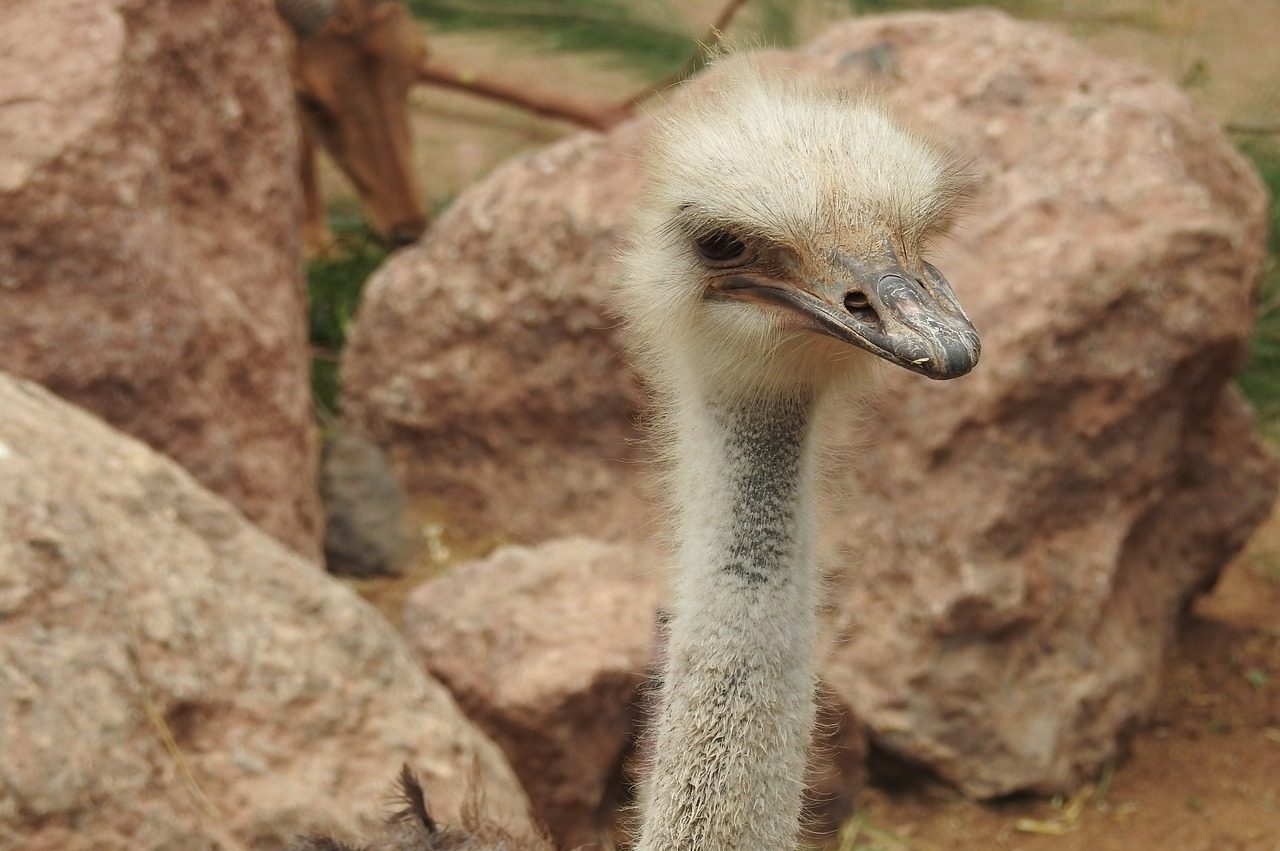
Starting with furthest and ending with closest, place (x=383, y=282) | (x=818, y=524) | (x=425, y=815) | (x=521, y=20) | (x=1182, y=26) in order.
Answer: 1. (x=521, y=20)
2. (x=1182, y=26)
3. (x=383, y=282)
4. (x=425, y=815)
5. (x=818, y=524)

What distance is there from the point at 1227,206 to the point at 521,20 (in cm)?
302

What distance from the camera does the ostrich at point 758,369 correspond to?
1806 mm

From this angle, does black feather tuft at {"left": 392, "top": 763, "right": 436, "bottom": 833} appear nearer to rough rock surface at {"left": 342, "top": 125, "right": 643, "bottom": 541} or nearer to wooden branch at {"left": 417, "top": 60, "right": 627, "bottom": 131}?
rough rock surface at {"left": 342, "top": 125, "right": 643, "bottom": 541}

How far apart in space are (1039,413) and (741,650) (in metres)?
1.68

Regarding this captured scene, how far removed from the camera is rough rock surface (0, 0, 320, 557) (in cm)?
315

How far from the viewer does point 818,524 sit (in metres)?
2.08

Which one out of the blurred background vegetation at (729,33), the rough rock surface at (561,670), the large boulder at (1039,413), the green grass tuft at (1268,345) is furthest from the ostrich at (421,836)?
the green grass tuft at (1268,345)

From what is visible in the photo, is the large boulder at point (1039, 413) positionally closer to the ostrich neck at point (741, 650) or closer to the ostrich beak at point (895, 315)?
the ostrich neck at point (741, 650)

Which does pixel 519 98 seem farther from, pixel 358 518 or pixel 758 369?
pixel 758 369

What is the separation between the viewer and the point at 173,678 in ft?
7.82

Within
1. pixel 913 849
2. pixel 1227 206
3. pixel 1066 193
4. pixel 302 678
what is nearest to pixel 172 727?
pixel 302 678

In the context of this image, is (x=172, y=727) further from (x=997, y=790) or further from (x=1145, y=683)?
(x=1145, y=683)

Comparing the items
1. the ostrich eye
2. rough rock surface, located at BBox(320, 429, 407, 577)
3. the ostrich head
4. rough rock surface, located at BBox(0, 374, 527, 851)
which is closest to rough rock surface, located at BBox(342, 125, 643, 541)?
rough rock surface, located at BBox(320, 429, 407, 577)

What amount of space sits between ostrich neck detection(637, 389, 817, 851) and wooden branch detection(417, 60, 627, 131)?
14.0ft
